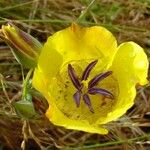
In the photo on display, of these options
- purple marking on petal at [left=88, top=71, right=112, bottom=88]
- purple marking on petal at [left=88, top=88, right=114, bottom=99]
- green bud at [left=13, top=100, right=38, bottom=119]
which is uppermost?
purple marking on petal at [left=88, top=71, right=112, bottom=88]

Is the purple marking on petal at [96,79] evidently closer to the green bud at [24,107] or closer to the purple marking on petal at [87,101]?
the purple marking on petal at [87,101]

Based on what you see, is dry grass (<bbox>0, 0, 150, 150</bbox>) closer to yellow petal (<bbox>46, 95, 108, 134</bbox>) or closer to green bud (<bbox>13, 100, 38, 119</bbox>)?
green bud (<bbox>13, 100, 38, 119</bbox>)

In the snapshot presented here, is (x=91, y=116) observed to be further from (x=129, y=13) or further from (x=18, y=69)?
(x=129, y=13)

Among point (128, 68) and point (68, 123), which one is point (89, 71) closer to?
point (128, 68)

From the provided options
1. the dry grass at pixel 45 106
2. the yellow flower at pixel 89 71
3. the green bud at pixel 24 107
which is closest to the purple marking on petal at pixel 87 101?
the yellow flower at pixel 89 71

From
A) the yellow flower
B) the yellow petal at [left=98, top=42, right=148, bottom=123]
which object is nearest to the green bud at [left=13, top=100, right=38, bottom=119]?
the yellow flower

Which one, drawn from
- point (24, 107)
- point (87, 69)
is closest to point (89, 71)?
point (87, 69)
